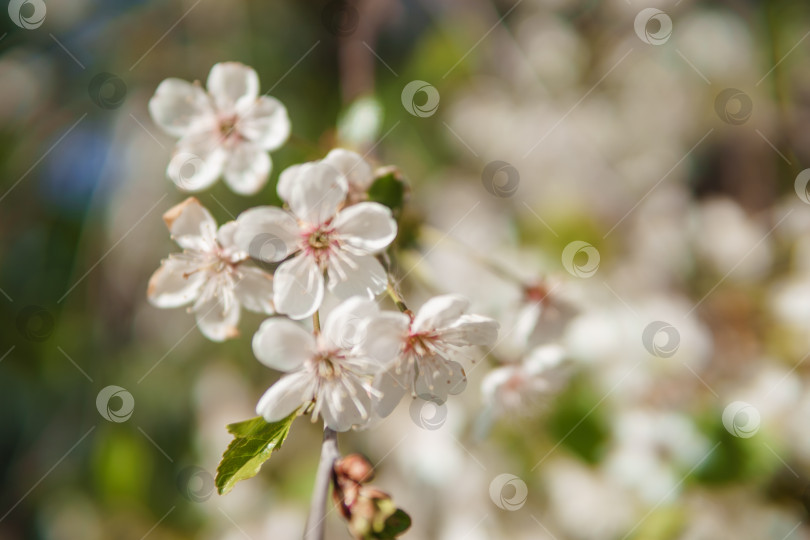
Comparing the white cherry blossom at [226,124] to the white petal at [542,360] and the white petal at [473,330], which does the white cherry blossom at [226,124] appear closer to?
the white petal at [473,330]

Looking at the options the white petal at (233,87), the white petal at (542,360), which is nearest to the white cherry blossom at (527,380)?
the white petal at (542,360)

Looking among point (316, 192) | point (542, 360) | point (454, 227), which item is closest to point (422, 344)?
point (316, 192)

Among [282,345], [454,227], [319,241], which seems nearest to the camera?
[282,345]

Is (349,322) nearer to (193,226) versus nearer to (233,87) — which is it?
(193,226)

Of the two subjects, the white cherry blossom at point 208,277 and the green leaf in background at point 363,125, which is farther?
the green leaf in background at point 363,125

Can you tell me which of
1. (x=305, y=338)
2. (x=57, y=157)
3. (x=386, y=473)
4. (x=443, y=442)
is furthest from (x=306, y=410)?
(x=57, y=157)

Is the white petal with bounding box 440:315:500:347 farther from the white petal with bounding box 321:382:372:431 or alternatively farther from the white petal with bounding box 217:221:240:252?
the white petal with bounding box 217:221:240:252

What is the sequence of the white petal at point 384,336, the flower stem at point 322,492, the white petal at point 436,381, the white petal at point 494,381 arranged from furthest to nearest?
1. the white petal at point 494,381
2. the white petal at point 436,381
3. the white petal at point 384,336
4. the flower stem at point 322,492
